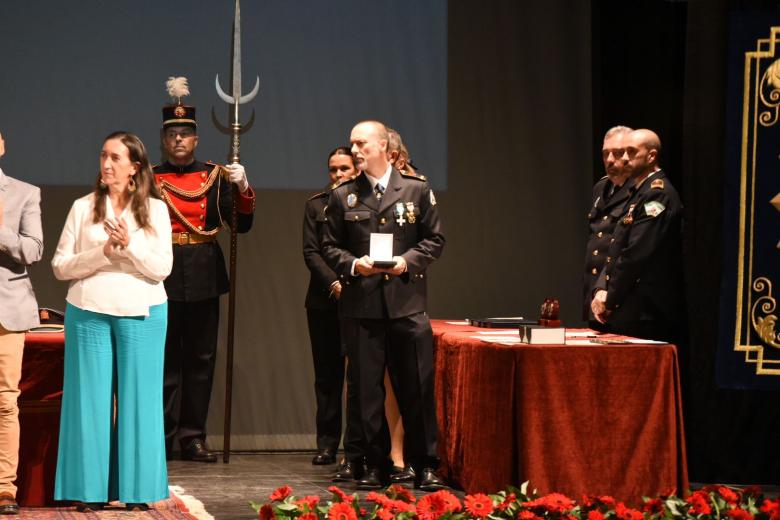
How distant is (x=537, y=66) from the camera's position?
6.78 meters

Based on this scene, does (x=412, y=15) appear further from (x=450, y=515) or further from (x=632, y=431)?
(x=450, y=515)

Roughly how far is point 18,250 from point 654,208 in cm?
256

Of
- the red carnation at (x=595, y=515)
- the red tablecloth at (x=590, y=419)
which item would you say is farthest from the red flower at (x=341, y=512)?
the red tablecloth at (x=590, y=419)

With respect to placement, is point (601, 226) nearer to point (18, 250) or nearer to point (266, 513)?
point (18, 250)

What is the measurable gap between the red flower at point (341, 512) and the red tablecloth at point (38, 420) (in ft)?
6.69

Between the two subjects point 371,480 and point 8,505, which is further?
point 371,480

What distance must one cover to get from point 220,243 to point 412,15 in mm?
1642

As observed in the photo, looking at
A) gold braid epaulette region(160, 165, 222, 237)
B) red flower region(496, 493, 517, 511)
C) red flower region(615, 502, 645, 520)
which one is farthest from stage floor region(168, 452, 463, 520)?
red flower region(615, 502, 645, 520)

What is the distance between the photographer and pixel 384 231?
16.2ft

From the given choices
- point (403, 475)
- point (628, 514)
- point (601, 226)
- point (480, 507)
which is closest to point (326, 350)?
point (403, 475)

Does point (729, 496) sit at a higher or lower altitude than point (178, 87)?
lower

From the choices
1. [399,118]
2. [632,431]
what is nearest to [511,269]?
[399,118]

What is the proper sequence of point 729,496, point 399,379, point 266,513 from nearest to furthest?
point 266,513 < point 729,496 < point 399,379

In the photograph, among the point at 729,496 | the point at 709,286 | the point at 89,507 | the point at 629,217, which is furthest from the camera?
the point at 709,286
